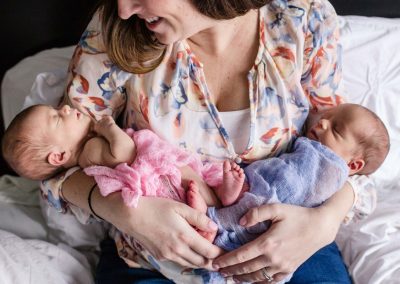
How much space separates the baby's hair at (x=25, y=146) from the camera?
124cm

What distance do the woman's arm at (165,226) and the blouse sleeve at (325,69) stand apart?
16.7 inches

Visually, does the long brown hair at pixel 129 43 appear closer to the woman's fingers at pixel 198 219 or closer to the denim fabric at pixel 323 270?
the woman's fingers at pixel 198 219

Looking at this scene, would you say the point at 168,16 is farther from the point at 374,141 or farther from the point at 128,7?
the point at 374,141

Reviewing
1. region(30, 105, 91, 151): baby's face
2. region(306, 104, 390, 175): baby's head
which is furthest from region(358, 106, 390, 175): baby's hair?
region(30, 105, 91, 151): baby's face

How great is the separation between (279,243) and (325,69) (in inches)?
18.5

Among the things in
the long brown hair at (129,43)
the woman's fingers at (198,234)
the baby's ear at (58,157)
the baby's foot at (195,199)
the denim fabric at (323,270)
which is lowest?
the denim fabric at (323,270)

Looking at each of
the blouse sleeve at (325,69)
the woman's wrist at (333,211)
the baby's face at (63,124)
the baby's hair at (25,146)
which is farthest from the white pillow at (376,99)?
the baby's hair at (25,146)

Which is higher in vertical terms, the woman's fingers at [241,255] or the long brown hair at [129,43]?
the long brown hair at [129,43]

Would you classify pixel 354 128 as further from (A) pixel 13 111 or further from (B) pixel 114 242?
(A) pixel 13 111

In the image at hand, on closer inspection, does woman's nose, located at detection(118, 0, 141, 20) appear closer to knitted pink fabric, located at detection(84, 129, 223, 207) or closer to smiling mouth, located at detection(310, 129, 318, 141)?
knitted pink fabric, located at detection(84, 129, 223, 207)

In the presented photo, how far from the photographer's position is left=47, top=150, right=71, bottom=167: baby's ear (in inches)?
50.1

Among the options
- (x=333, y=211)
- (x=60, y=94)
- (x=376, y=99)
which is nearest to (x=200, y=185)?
(x=333, y=211)

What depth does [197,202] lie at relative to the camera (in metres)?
1.18

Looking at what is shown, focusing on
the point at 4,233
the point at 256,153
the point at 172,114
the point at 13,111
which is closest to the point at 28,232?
the point at 4,233
